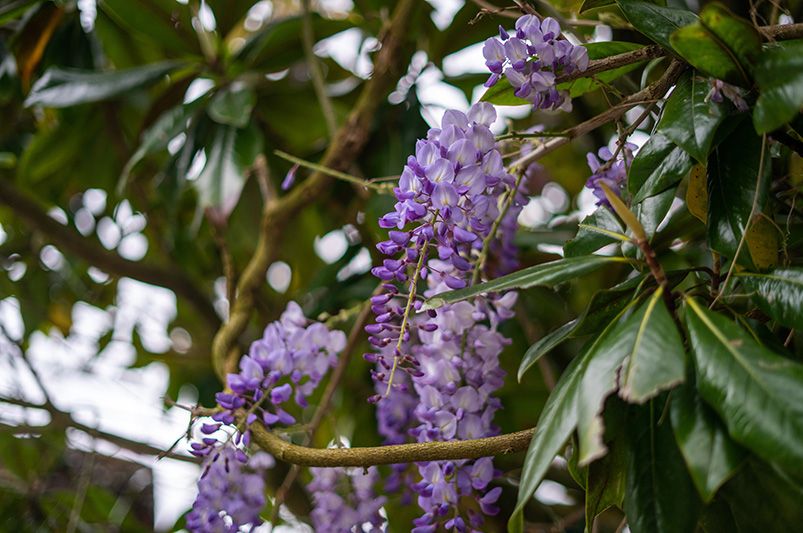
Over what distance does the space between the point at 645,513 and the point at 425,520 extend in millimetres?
214

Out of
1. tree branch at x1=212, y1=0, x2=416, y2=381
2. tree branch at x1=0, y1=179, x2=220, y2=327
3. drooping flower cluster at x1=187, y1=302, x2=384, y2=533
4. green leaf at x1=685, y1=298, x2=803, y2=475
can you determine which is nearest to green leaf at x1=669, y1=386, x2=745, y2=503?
green leaf at x1=685, y1=298, x2=803, y2=475

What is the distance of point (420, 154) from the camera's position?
1.81ft

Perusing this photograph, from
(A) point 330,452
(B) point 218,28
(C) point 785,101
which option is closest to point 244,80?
(B) point 218,28

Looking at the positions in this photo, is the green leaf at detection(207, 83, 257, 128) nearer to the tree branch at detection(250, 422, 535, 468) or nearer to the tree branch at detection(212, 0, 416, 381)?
the tree branch at detection(212, 0, 416, 381)

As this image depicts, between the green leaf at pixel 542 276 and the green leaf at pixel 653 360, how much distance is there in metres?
0.07

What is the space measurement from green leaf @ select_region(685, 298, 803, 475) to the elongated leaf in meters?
0.07

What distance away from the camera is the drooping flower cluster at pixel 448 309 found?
55 centimetres

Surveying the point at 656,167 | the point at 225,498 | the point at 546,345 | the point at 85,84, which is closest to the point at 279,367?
the point at 225,498

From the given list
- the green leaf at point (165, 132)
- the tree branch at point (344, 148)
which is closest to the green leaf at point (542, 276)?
the tree branch at point (344, 148)

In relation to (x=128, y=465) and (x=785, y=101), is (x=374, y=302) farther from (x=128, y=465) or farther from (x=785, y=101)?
(x=128, y=465)

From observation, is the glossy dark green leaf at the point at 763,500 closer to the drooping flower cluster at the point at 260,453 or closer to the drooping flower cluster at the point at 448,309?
the drooping flower cluster at the point at 448,309

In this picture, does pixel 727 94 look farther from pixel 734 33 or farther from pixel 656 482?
pixel 656 482

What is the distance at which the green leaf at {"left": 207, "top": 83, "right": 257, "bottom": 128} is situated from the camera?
3.15 feet

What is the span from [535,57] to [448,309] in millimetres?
218
